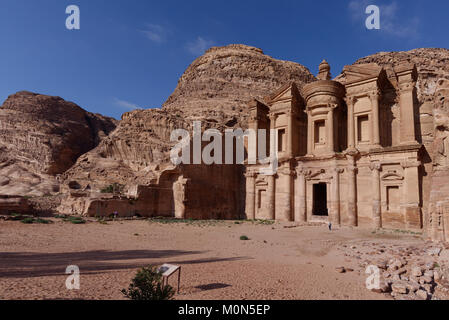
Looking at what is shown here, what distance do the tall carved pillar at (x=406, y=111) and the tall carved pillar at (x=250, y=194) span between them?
40.5 ft

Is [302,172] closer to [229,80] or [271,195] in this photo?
[271,195]

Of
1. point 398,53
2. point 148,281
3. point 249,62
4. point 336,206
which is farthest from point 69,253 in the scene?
point 249,62

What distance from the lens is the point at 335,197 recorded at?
21.8m

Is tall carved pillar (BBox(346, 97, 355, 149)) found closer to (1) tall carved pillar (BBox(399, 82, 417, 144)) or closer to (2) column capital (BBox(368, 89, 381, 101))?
(2) column capital (BBox(368, 89, 381, 101))

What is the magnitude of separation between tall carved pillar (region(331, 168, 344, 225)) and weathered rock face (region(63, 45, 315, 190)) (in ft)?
44.8

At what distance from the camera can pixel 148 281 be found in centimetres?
452

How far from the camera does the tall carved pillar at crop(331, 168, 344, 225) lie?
847 inches

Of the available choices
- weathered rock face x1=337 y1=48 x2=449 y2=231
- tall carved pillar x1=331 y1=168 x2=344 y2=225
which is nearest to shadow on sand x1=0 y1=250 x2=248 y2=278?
weathered rock face x1=337 y1=48 x2=449 y2=231

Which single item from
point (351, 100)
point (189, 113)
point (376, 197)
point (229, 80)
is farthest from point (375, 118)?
point (229, 80)

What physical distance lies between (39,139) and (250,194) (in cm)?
4726

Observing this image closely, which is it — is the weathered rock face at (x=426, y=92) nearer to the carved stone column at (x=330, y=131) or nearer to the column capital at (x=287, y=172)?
the carved stone column at (x=330, y=131)
